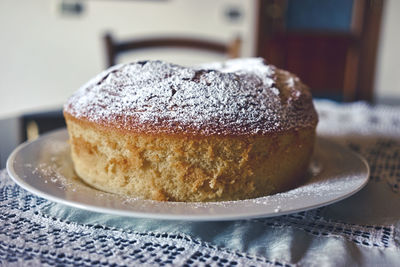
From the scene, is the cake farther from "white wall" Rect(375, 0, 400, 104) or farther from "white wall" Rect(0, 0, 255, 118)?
"white wall" Rect(375, 0, 400, 104)

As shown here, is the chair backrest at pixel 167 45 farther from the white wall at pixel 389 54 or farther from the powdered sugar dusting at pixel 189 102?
the white wall at pixel 389 54

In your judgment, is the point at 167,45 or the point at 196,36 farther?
the point at 196,36

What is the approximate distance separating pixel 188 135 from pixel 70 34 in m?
3.23

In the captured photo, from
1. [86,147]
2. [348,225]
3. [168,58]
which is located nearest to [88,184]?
[86,147]

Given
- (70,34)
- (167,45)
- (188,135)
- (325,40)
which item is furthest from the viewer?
(325,40)

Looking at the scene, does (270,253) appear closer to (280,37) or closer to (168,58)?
(168,58)

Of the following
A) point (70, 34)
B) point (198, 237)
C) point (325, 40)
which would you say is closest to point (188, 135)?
point (198, 237)

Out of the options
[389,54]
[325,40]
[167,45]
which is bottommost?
[389,54]

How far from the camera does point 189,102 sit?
83 cm

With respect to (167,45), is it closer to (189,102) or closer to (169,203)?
(189,102)

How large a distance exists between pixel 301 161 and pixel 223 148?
0.83 ft

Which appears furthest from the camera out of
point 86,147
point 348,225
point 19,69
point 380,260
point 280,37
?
point 280,37

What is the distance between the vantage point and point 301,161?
95 centimetres

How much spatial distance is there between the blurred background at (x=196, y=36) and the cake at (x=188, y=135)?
8.09ft
